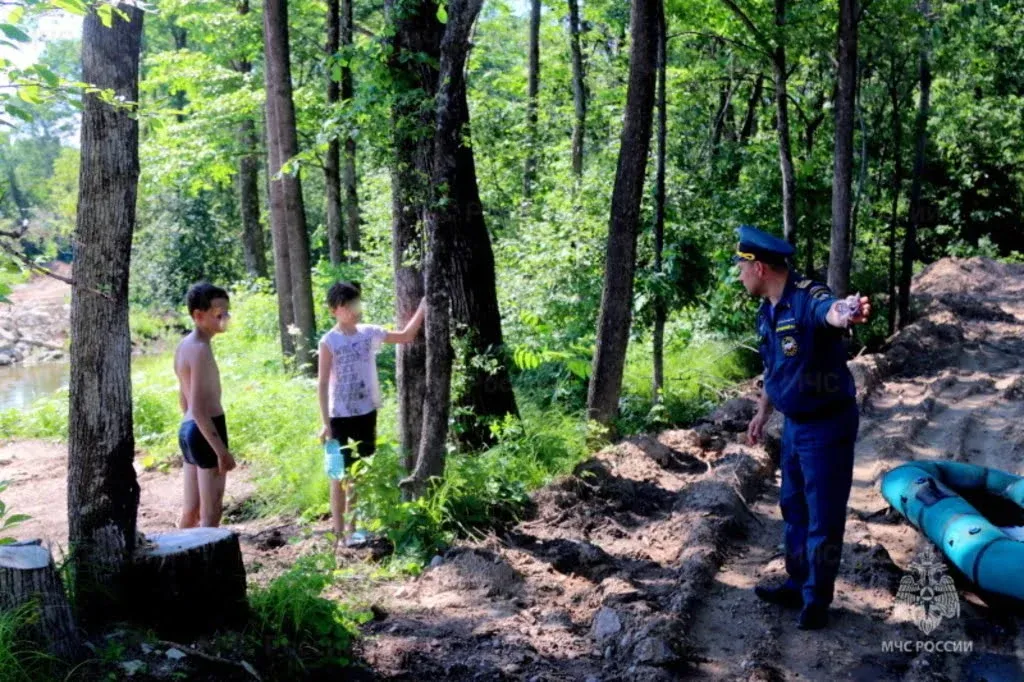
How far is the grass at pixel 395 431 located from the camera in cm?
638

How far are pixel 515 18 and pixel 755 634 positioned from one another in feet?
70.5

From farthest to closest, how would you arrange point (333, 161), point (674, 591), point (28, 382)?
1. point (28, 382)
2. point (333, 161)
3. point (674, 591)

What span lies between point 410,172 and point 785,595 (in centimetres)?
386

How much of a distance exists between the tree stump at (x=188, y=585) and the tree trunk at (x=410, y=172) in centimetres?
276

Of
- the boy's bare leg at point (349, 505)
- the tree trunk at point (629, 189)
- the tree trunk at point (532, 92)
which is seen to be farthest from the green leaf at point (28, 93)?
the tree trunk at point (532, 92)

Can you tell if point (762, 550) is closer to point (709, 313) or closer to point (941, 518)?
point (941, 518)

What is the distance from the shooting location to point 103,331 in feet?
13.8

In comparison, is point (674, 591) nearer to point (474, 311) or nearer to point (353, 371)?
point (353, 371)

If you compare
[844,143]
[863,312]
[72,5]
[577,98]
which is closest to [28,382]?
[577,98]

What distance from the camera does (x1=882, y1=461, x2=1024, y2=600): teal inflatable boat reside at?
4.89 m

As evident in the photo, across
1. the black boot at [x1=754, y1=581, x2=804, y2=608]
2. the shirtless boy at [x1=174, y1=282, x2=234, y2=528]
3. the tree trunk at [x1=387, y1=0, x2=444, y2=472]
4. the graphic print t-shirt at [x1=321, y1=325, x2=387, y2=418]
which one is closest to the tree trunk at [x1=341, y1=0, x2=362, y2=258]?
the tree trunk at [x1=387, y1=0, x2=444, y2=472]

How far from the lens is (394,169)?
6.52 m

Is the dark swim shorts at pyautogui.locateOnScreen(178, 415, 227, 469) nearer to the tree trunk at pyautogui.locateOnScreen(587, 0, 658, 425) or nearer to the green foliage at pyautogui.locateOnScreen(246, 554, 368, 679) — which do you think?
the green foliage at pyautogui.locateOnScreen(246, 554, 368, 679)

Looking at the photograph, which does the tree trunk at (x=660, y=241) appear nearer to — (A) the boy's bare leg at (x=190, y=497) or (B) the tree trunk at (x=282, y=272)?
(B) the tree trunk at (x=282, y=272)
